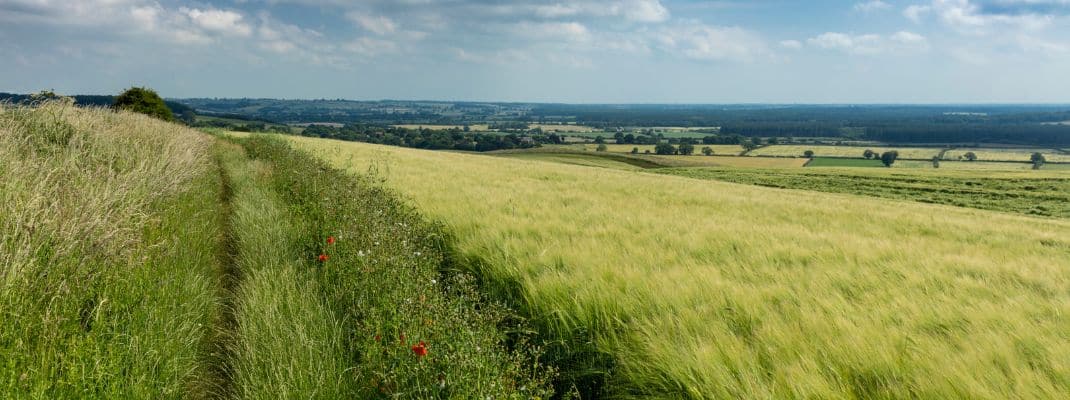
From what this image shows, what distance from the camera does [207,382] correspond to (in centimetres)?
389

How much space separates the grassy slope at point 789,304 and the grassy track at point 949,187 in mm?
19530

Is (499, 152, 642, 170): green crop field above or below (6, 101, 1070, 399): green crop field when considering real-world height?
below

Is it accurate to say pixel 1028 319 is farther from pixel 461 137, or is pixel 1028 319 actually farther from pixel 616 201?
pixel 461 137

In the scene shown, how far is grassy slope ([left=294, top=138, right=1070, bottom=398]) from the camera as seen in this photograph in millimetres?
2656

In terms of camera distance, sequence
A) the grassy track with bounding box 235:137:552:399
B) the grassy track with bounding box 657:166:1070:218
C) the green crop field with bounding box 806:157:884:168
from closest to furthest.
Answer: the grassy track with bounding box 235:137:552:399
the grassy track with bounding box 657:166:1070:218
the green crop field with bounding box 806:157:884:168

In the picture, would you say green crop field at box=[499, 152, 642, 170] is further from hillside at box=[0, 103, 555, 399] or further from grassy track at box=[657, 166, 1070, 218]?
hillside at box=[0, 103, 555, 399]

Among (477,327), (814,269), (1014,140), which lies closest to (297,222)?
(477,327)

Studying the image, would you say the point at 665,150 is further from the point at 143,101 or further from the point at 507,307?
the point at 507,307

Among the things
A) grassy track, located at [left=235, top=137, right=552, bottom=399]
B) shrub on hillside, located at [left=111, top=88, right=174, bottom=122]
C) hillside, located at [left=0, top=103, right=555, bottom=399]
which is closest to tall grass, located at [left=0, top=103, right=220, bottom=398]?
hillside, located at [left=0, top=103, right=555, bottom=399]

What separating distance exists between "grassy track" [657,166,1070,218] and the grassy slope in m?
19.5

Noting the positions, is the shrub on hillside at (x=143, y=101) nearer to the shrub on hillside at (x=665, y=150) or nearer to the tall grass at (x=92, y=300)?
the tall grass at (x=92, y=300)

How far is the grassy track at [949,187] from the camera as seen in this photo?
22.5 metres

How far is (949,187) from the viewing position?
28547mm

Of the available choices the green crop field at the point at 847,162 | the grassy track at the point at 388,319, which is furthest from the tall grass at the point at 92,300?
the green crop field at the point at 847,162
